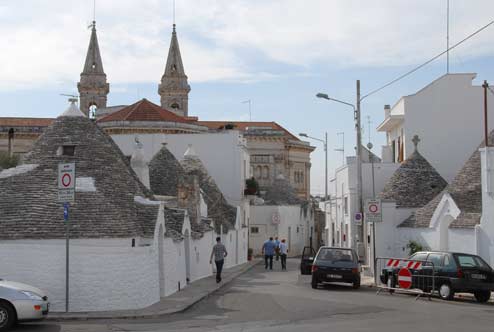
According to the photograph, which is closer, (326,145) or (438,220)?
(438,220)

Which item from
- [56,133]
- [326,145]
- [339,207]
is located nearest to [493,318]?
[56,133]

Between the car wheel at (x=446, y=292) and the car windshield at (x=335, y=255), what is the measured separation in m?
4.49

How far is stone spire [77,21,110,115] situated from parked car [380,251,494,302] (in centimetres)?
→ 8259

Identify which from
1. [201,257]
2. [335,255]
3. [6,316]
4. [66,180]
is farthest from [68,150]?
[201,257]

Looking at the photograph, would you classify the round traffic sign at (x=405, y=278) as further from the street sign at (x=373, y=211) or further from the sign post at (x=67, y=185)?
the sign post at (x=67, y=185)

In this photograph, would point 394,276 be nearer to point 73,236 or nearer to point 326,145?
point 73,236

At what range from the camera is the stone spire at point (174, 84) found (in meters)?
104

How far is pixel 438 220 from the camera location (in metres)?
30.8

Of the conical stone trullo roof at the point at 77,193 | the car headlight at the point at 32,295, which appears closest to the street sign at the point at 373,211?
the conical stone trullo roof at the point at 77,193

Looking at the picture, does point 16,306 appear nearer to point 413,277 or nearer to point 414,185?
point 413,277

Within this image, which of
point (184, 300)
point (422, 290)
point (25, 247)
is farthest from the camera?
point (422, 290)

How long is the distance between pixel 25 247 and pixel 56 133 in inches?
226

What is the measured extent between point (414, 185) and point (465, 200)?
7.69m

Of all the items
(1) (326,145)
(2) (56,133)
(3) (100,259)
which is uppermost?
(1) (326,145)
